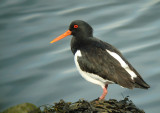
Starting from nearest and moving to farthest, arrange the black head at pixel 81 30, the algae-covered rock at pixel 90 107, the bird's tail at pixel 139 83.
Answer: the algae-covered rock at pixel 90 107 < the bird's tail at pixel 139 83 < the black head at pixel 81 30

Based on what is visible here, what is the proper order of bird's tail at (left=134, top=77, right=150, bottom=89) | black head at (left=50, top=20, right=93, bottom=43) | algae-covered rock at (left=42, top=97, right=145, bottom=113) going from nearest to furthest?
algae-covered rock at (left=42, top=97, right=145, bottom=113), bird's tail at (left=134, top=77, right=150, bottom=89), black head at (left=50, top=20, right=93, bottom=43)

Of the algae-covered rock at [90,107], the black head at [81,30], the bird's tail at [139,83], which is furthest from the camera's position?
the black head at [81,30]

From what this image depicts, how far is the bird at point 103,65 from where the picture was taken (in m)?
7.59

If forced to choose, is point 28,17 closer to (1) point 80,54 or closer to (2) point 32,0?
(2) point 32,0

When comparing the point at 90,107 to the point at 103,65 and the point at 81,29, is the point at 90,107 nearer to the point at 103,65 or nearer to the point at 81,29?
the point at 103,65

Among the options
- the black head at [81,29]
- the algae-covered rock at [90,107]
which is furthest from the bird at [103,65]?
the algae-covered rock at [90,107]

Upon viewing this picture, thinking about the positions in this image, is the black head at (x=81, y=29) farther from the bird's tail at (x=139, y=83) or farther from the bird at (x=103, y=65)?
the bird's tail at (x=139, y=83)

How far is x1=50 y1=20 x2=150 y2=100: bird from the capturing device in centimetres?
759

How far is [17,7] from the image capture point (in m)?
16.8

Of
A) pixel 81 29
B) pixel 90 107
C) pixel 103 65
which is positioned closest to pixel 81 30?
pixel 81 29

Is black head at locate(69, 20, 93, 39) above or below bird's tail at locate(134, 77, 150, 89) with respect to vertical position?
above

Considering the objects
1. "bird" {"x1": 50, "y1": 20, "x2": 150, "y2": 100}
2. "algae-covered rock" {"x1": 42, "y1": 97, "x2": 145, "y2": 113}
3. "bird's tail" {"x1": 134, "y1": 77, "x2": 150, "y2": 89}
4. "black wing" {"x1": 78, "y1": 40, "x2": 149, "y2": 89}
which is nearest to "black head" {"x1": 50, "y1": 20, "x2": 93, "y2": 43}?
"bird" {"x1": 50, "y1": 20, "x2": 150, "y2": 100}

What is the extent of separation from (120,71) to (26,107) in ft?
7.16

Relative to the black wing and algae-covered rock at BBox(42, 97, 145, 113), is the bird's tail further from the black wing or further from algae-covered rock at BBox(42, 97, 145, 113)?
algae-covered rock at BBox(42, 97, 145, 113)
